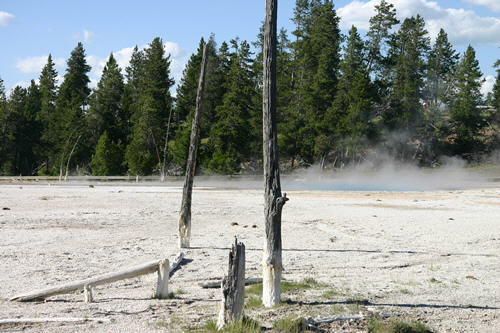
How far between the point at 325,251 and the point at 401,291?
4.12 meters

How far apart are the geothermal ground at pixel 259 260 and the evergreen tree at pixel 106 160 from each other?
119 feet

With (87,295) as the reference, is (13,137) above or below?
above

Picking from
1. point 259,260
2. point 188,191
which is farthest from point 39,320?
point 188,191

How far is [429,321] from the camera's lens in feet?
23.6

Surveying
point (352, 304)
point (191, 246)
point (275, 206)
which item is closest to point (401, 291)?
point (352, 304)

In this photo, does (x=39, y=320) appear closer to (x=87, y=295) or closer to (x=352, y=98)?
(x=87, y=295)

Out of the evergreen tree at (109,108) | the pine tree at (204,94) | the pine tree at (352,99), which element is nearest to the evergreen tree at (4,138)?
the evergreen tree at (109,108)

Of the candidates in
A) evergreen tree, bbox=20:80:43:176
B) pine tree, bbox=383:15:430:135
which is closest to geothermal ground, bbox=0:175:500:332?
pine tree, bbox=383:15:430:135

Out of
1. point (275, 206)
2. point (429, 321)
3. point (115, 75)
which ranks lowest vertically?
point (429, 321)

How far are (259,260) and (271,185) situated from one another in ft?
13.0

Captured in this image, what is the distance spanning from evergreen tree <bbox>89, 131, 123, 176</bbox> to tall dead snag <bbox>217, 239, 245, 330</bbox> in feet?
174

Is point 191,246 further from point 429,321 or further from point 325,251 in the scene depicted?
point 429,321

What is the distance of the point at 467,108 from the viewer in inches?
2351

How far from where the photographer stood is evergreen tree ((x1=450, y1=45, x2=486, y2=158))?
60281mm
